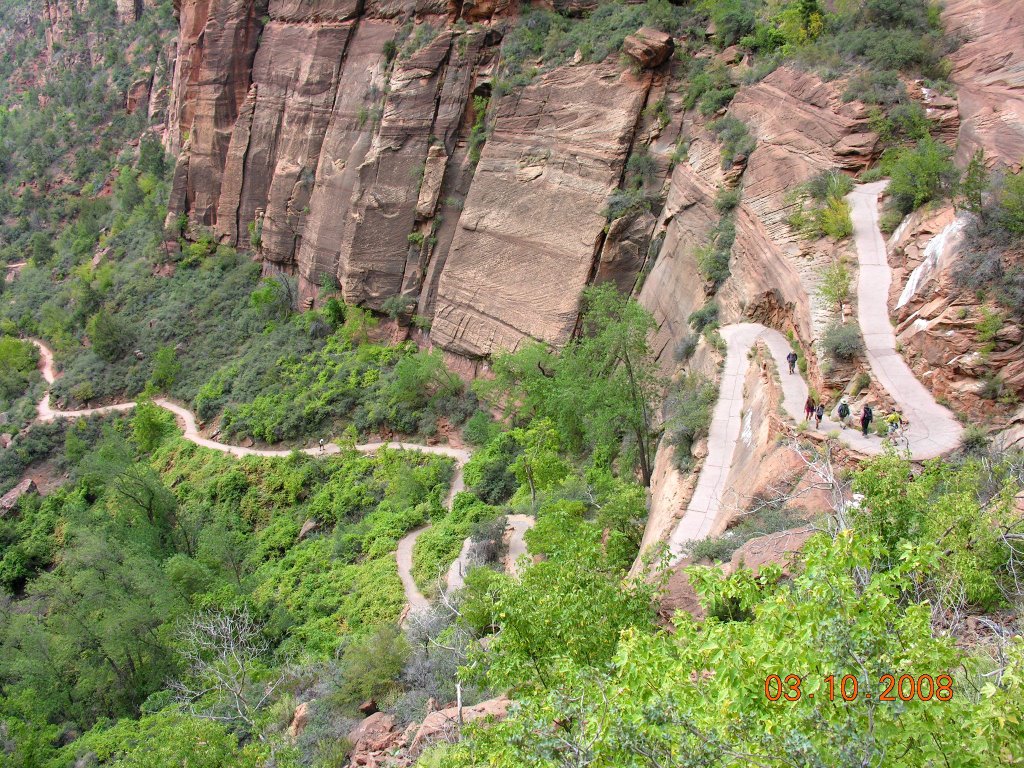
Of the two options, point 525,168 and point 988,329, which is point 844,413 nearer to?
point 988,329

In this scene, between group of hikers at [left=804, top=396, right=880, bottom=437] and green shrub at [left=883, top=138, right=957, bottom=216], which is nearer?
group of hikers at [left=804, top=396, right=880, bottom=437]

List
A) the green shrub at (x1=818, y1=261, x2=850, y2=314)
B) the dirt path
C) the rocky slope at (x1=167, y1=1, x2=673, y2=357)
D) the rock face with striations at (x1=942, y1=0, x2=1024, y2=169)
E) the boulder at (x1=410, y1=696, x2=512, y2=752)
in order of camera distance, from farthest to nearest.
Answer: the rocky slope at (x1=167, y1=1, x2=673, y2=357) < the dirt path < the rock face with striations at (x1=942, y1=0, x2=1024, y2=169) < the green shrub at (x1=818, y1=261, x2=850, y2=314) < the boulder at (x1=410, y1=696, x2=512, y2=752)

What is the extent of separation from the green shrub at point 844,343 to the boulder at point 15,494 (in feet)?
127

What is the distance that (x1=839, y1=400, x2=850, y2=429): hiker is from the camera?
13.9 meters

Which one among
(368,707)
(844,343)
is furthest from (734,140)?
(368,707)

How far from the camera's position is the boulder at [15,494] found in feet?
116

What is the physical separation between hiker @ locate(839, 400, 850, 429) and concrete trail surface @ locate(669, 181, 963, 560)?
11 cm

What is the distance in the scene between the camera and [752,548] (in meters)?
10.9

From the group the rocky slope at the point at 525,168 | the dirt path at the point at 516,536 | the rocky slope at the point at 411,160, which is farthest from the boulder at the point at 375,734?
the rocky slope at the point at 411,160

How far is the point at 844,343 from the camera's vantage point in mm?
15078

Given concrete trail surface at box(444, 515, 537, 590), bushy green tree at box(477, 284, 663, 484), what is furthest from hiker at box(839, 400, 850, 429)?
concrete trail surface at box(444, 515, 537, 590)

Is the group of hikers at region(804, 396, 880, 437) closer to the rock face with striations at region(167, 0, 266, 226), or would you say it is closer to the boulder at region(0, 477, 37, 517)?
the boulder at region(0, 477, 37, 517)

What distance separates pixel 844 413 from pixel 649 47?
20.5 metres

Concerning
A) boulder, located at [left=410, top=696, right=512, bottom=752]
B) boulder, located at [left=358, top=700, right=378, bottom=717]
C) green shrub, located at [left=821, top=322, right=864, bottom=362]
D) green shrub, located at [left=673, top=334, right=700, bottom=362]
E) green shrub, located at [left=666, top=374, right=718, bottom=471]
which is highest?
green shrub, located at [left=821, top=322, right=864, bottom=362]
